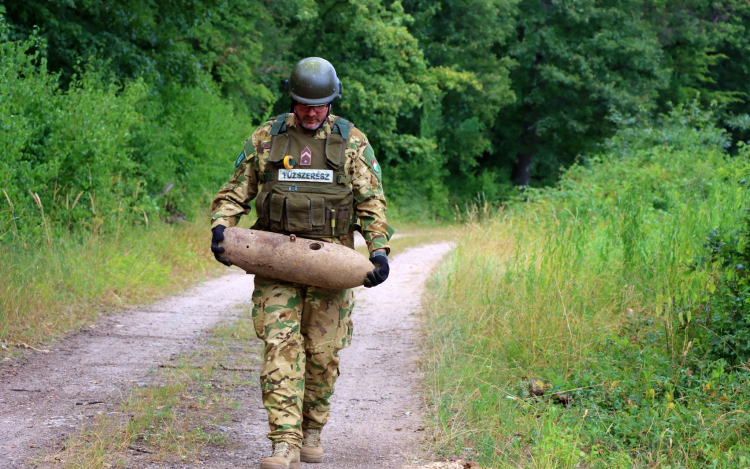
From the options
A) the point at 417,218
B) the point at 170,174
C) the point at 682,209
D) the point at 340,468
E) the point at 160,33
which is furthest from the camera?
the point at 417,218

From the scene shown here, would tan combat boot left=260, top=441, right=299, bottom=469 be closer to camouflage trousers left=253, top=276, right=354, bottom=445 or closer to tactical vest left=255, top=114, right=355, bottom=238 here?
camouflage trousers left=253, top=276, right=354, bottom=445

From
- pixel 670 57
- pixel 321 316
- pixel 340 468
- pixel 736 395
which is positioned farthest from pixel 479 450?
pixel 670 57

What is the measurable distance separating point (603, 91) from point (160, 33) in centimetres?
2096

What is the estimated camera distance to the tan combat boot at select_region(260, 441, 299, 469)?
3707 mm

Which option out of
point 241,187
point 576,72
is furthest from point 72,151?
point 576,72

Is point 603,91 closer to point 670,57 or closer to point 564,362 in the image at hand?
point 670,57

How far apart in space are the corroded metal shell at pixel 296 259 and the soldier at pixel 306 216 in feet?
0.25

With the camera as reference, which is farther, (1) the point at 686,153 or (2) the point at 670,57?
(2) the point at 670,57

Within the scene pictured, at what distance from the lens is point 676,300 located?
203 inches

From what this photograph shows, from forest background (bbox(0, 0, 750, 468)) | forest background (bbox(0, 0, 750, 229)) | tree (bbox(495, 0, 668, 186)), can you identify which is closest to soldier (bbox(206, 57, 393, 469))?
forest background (bbox(0, 0, 750, 468))

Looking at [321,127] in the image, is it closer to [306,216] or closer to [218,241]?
[306,216]

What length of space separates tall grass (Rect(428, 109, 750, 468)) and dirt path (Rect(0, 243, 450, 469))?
312 mm

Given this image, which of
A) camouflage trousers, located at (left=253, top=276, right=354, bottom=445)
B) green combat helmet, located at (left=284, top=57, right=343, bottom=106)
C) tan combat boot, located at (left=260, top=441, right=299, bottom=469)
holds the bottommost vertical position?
tan combat boot, located at (left=260, top=441, right=299, bottom=469)

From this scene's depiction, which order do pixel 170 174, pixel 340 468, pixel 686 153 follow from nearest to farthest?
pixel 340 468, pixel 686 153, pixel 170 174
